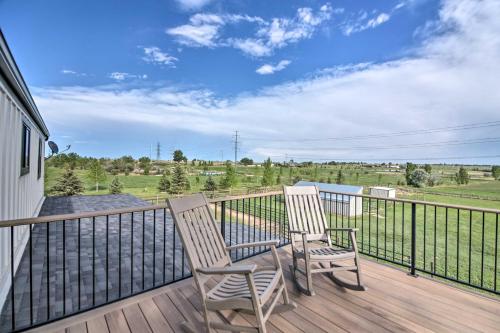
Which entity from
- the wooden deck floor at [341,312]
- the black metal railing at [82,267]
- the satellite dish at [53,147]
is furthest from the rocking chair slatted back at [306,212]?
the satellite dish at [53,147]

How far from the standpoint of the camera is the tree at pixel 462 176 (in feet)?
93.7

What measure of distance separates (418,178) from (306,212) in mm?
33277

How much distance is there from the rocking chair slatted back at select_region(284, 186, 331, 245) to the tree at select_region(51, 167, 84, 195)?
972 inches

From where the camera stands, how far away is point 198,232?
2.26m

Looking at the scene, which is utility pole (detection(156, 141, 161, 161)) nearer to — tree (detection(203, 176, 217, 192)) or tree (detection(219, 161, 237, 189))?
tree (detection(203, 176, 217, 192))

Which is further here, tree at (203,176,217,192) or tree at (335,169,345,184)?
tree at (335,169,345,184)

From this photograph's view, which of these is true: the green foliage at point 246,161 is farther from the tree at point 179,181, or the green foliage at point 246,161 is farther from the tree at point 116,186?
the tree at point 116,186

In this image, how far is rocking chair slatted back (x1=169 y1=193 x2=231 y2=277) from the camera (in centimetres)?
202

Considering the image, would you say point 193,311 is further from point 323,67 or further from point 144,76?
point 144,76

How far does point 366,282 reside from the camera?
2.89 metres

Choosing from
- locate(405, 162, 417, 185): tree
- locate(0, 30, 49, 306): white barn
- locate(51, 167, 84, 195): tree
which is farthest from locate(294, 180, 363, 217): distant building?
locate(51, 167, 84, 195): tree

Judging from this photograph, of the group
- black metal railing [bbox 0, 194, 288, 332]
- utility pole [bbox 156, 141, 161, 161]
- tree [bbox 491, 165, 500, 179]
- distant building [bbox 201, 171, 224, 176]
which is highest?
utility pole [bbox 156, 141, 161, 161]

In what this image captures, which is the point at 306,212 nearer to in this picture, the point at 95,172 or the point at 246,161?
the point at 95,172

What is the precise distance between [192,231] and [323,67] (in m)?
17.7
